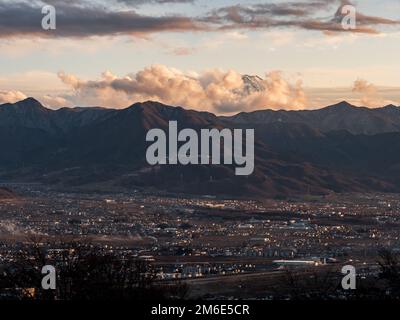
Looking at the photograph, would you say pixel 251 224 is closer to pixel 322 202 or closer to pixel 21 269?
pixel 322 202

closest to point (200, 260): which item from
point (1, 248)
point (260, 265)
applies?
point (260, 265)

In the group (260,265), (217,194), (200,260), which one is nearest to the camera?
(260,265)

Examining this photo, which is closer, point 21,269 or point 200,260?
point 21,269

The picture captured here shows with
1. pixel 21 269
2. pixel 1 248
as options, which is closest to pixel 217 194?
pixel 1 248
